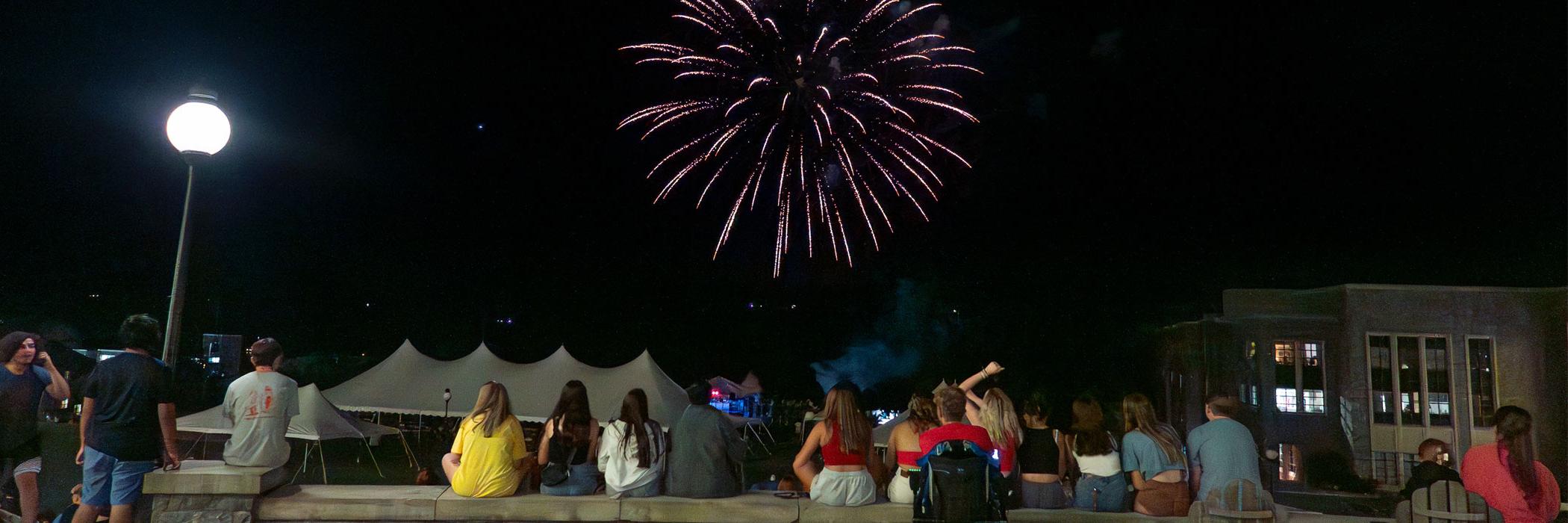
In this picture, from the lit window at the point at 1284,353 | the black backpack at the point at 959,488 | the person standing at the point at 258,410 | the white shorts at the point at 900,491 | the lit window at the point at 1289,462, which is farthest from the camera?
the lit window at the point at 1289,462

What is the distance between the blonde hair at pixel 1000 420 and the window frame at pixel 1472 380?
13548 mm

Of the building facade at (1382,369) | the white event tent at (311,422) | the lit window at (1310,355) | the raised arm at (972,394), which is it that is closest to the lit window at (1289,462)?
the building facade at (1382,369)

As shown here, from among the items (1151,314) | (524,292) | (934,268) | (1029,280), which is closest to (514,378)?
(1151,314)

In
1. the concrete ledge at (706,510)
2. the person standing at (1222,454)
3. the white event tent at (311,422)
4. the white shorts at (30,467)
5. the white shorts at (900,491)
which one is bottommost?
the white event tent at (311,422)

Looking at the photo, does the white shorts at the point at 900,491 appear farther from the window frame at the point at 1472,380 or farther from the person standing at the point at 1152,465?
the window frame at the point at 1472,380

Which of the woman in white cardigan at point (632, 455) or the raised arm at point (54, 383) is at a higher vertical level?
the raised arm at point (54, 383)

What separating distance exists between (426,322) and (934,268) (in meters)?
34.1

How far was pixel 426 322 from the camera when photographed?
2431 inches

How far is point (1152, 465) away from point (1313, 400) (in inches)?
634

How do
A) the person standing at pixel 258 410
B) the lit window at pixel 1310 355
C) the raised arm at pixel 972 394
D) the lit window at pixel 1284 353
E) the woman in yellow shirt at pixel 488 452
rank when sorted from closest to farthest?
the person standing at pixel 258 410 → the woman in yellow shirt at pixel 488 452 → the raised arm at pixel 972 394 → the lit window at pixel 1310 355 → the lit window at pixel 1284 353

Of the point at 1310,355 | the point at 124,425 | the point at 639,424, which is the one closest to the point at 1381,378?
the point at 1310,355

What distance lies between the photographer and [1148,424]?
6484 millimetres

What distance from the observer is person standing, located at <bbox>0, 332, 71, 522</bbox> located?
6.37 m

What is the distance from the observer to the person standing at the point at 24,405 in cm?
637
